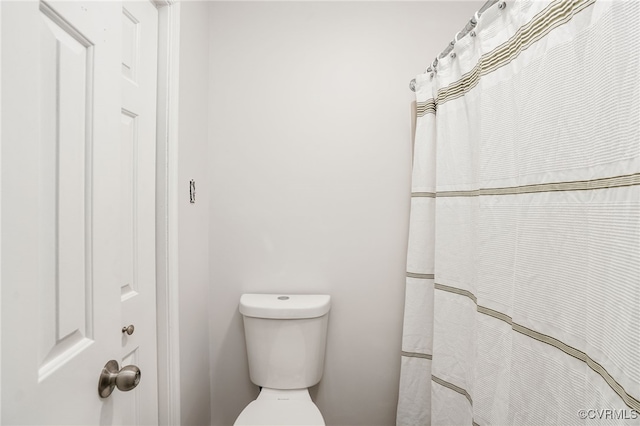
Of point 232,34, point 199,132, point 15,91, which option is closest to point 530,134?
point 15,91

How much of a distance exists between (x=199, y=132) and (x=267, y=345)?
0.98 meters

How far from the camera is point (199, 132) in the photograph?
1.51 meters

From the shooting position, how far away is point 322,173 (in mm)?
1632

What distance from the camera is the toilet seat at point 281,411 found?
1229 mm

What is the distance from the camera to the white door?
438mm

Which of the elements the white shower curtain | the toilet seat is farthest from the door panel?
the white shower curtain

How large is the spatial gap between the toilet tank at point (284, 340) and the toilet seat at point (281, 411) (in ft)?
0.18

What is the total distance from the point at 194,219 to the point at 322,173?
0.61 meters

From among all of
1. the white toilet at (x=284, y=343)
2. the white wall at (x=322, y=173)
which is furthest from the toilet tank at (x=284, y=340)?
the white wall at (x=322, y=173)

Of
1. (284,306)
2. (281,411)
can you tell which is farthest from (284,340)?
(281,411)

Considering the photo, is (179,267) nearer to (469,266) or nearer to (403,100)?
(469,266)

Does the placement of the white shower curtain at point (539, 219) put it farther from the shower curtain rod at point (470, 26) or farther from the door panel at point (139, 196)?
the door panel at point (139, 196)
